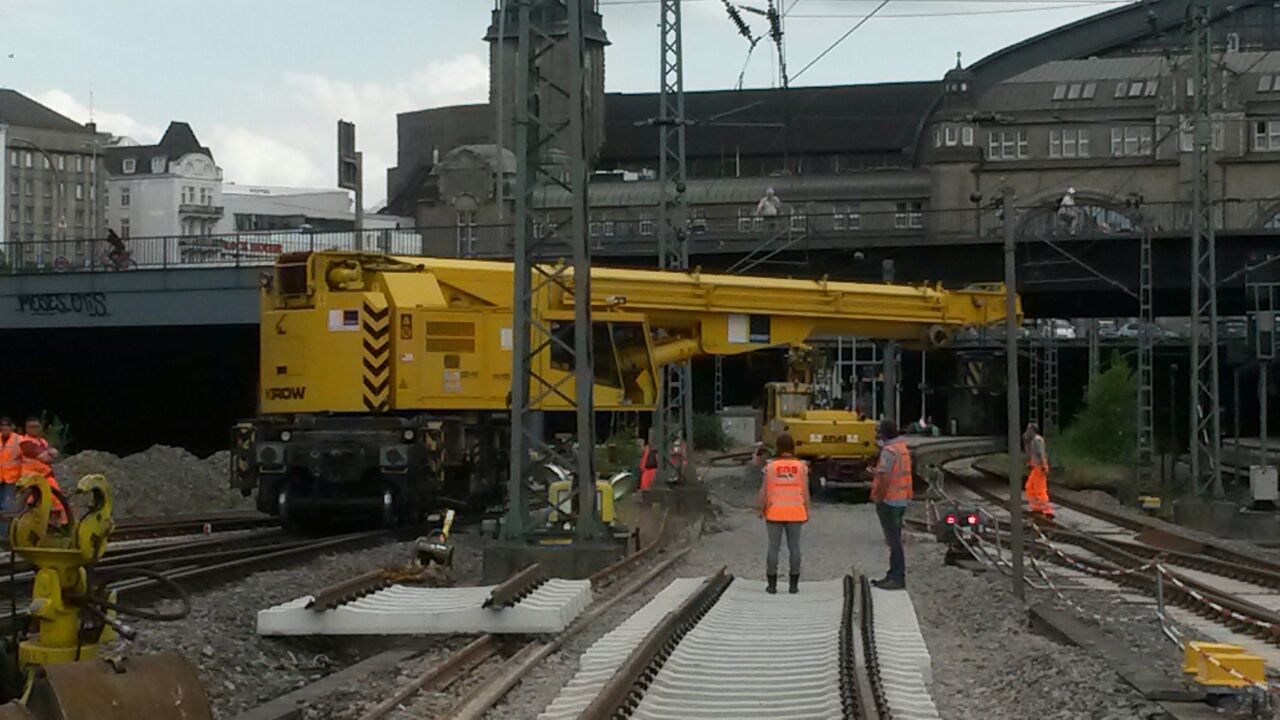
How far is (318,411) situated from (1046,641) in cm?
1277

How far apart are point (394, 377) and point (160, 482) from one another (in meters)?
11.2

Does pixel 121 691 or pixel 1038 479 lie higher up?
pixel 121 691

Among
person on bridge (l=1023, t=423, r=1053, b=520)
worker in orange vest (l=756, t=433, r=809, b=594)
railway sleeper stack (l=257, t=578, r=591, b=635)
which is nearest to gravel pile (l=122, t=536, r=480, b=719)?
railway sleeper stack (l=257, t=578, r=591, b=635)

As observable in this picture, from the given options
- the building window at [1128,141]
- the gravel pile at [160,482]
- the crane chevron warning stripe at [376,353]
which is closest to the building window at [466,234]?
the gravel pile at [160,482]

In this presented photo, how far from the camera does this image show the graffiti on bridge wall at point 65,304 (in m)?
42.5

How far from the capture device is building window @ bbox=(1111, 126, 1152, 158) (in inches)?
3871

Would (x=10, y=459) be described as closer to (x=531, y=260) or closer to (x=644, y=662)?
(x=531, y=260)

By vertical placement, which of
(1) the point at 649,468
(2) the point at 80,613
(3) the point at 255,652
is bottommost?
(3) the point at 255,652

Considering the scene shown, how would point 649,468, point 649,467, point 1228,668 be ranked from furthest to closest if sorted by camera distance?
point 649,467, point 649,468, point 1228,668

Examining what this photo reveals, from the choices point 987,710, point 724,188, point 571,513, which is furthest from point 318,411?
point 724,188

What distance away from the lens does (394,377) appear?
81.0 feet

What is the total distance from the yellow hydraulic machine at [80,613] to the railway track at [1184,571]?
9.88 meters

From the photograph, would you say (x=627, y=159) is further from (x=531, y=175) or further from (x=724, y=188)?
(x=531, y=175)

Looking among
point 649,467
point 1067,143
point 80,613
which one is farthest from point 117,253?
point 1067,143
